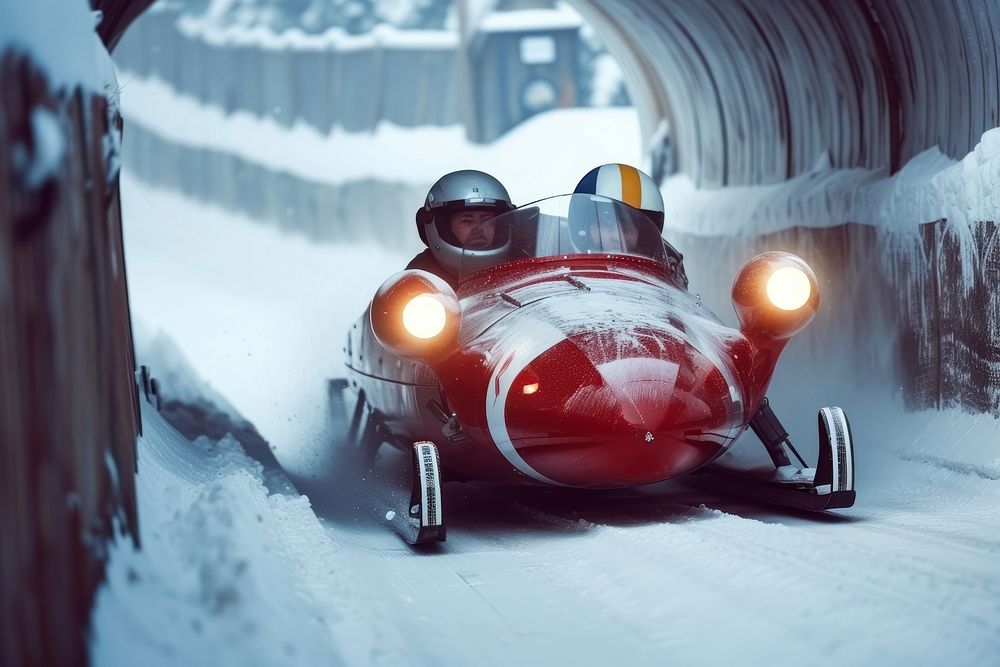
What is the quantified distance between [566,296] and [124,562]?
2541 millimetres

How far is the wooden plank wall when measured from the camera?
78.5 inches

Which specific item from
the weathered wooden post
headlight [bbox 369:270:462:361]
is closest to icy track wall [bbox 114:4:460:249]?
headlight [bbox 369:270:462:361]

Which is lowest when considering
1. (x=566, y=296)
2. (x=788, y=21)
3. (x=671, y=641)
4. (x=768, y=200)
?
(x=671, y=641)

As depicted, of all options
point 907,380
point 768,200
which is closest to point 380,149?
point 768,200

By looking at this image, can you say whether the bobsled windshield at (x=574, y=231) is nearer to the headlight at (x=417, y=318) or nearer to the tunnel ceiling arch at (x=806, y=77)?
the headlight at (x=417, y=318)

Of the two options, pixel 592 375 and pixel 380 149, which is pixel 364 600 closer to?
pixel 592 375

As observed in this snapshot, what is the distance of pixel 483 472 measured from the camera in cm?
474

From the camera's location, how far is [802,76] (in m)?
8.05

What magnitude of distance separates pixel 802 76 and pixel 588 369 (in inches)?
190

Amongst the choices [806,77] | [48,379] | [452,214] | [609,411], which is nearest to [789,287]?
[609,411]

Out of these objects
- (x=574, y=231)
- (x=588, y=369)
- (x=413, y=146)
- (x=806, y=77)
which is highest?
(x=413, y=146)

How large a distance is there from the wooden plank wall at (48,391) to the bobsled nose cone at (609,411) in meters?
1.88

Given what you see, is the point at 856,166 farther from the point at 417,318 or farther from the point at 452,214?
the point at 417,318

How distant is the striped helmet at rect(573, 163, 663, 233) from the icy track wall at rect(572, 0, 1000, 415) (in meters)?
1.50
